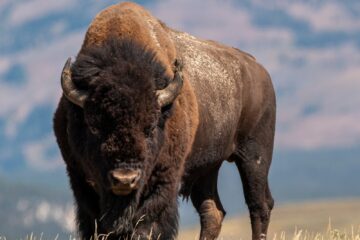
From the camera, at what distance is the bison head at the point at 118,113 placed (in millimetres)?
10172

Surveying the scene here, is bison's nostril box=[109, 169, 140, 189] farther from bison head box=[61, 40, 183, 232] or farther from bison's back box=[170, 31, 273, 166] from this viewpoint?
bison's back box=[170, 31, 273, 166]

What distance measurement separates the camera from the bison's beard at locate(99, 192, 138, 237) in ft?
34.9

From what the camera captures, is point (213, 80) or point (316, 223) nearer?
point (213, 80)

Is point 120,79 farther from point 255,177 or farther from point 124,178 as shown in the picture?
point 255,177

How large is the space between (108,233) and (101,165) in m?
0.71

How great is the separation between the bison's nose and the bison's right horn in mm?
869

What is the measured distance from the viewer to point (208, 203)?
46.3 ft

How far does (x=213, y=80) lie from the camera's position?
1338cm

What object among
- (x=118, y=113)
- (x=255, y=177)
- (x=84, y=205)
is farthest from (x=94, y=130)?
(x=255, y=177)

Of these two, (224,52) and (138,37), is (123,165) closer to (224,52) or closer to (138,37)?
(138,37)

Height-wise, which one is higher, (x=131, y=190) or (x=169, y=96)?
(x=169, y=96)

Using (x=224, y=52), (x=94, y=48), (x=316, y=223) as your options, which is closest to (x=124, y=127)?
(x=94, y=48)

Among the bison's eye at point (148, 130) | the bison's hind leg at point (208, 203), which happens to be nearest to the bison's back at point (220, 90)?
the bison's hind leg at point (208, 203)

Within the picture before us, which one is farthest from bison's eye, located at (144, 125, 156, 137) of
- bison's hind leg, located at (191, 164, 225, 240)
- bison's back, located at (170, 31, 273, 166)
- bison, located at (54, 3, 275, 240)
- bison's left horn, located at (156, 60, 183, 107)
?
bison's hind leg, located at (191, 164, 225, 240)
